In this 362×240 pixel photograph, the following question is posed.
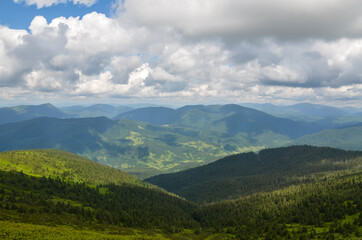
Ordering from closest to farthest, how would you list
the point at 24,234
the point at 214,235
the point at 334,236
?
the point at 24,234 < the point at 334,236 < the point at 214,235

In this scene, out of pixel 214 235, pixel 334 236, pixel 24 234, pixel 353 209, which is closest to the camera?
pixel 24 234

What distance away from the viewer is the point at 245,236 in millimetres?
169375

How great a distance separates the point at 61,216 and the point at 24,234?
53.6 m

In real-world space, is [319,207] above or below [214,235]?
above

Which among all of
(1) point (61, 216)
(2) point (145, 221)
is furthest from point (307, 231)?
(1) point (61, 216)

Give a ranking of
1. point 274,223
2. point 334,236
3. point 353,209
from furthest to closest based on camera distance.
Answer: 1. point 274,223
2. point 353,209
3. point 334,236

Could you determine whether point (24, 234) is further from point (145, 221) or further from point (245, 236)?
point (245, 236)

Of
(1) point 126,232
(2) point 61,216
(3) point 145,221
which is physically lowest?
(3) point 145,221

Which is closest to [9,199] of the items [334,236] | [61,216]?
[61,216]

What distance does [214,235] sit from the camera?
19475 centimetres

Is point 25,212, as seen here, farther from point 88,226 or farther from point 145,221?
point 145,221

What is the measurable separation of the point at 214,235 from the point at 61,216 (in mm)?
122514

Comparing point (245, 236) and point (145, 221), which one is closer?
point (245, 236)

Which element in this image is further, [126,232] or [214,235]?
[214,235]
